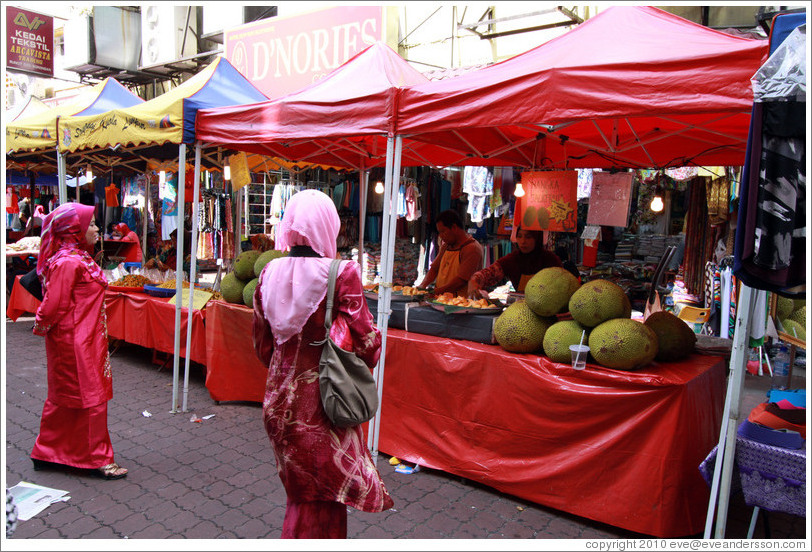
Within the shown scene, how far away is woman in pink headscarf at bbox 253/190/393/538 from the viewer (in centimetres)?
244

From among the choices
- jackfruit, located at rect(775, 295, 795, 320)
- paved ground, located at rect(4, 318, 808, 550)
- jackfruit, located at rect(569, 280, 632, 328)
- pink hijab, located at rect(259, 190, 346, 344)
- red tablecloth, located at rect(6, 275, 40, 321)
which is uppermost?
pink hijab, located at rect(259, 190, 346, 344)

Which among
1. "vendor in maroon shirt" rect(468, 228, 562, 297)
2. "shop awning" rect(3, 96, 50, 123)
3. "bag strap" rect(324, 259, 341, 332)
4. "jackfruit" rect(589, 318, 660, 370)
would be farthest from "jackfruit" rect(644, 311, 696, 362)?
"shop awning" rect(3, 96, 50, 123)

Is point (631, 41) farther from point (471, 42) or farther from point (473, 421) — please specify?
point (471, 42)

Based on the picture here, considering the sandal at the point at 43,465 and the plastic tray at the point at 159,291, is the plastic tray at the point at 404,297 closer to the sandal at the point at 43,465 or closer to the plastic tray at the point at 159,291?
the sandal at the point at 43,465

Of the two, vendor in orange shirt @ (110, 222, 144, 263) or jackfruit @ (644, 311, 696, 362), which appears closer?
jackfruit @ (644, 311, 696, 362)

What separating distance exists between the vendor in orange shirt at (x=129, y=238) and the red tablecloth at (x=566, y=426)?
7.89 metres

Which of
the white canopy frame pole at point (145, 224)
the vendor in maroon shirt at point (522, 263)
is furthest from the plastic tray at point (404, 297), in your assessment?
the white canopy frame pole at point (145, 224)

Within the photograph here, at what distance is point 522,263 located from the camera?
18.6 feet

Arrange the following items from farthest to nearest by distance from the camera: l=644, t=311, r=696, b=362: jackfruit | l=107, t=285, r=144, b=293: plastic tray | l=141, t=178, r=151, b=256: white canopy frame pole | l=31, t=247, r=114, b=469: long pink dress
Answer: l=141, t=178, r=151, b=256: white canopy frame pole < l=107, t=285, r=144, b=293: plastic tray < l=31, t=247, r=114, b=469: long pink dress < l=644, t=311, r=696, b=362: jackfruit

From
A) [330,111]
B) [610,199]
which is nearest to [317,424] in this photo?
[330,111]

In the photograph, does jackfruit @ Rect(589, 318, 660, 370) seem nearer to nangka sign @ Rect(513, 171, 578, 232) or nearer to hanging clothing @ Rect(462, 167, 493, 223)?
nangka sign @ Rect(513, 171, 578, 232)

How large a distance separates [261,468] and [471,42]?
7.95m

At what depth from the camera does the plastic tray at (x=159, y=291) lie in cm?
659

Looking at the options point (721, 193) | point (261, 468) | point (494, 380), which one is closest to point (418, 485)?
point (494, 380)
